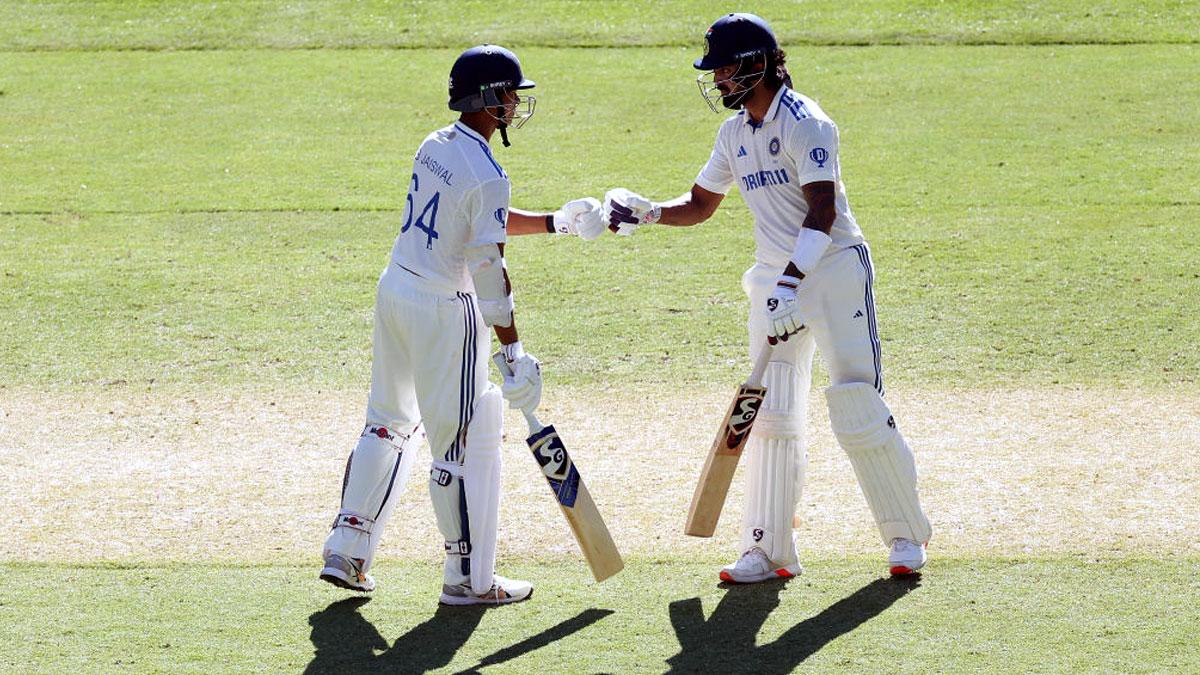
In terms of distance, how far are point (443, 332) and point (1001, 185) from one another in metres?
7.73

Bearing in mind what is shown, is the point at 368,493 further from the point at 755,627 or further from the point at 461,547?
the point at 755,627

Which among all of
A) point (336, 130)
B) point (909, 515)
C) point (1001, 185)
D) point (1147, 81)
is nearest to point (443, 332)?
point (909, 515)

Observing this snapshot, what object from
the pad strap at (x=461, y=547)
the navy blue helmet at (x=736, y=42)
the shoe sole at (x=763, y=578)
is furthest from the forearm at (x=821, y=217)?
the pad strap at (x=461, y=547)

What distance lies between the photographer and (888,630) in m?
5.44

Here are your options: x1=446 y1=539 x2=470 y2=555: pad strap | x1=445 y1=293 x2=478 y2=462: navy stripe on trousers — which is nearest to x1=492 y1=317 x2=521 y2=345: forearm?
x1=445 y1=293 x2=478 y2=462: navy stripe on trousers

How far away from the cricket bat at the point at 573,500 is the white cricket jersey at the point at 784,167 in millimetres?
1137

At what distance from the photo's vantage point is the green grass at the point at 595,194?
9219mm

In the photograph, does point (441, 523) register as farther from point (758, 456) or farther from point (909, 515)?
point (909, 515)

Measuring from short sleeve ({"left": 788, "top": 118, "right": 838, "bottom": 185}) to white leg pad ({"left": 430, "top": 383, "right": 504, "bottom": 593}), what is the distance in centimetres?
145

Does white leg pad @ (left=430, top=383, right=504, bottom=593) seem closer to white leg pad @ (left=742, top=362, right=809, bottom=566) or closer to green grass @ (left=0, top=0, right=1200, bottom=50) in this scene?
white leg pad @ (left=742, top=362, right=809, bottom=566)

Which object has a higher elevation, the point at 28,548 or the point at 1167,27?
the point at 1167,27

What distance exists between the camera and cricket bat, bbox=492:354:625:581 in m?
5.70

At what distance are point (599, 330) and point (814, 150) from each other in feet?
13.1

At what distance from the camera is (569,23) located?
17.1m
